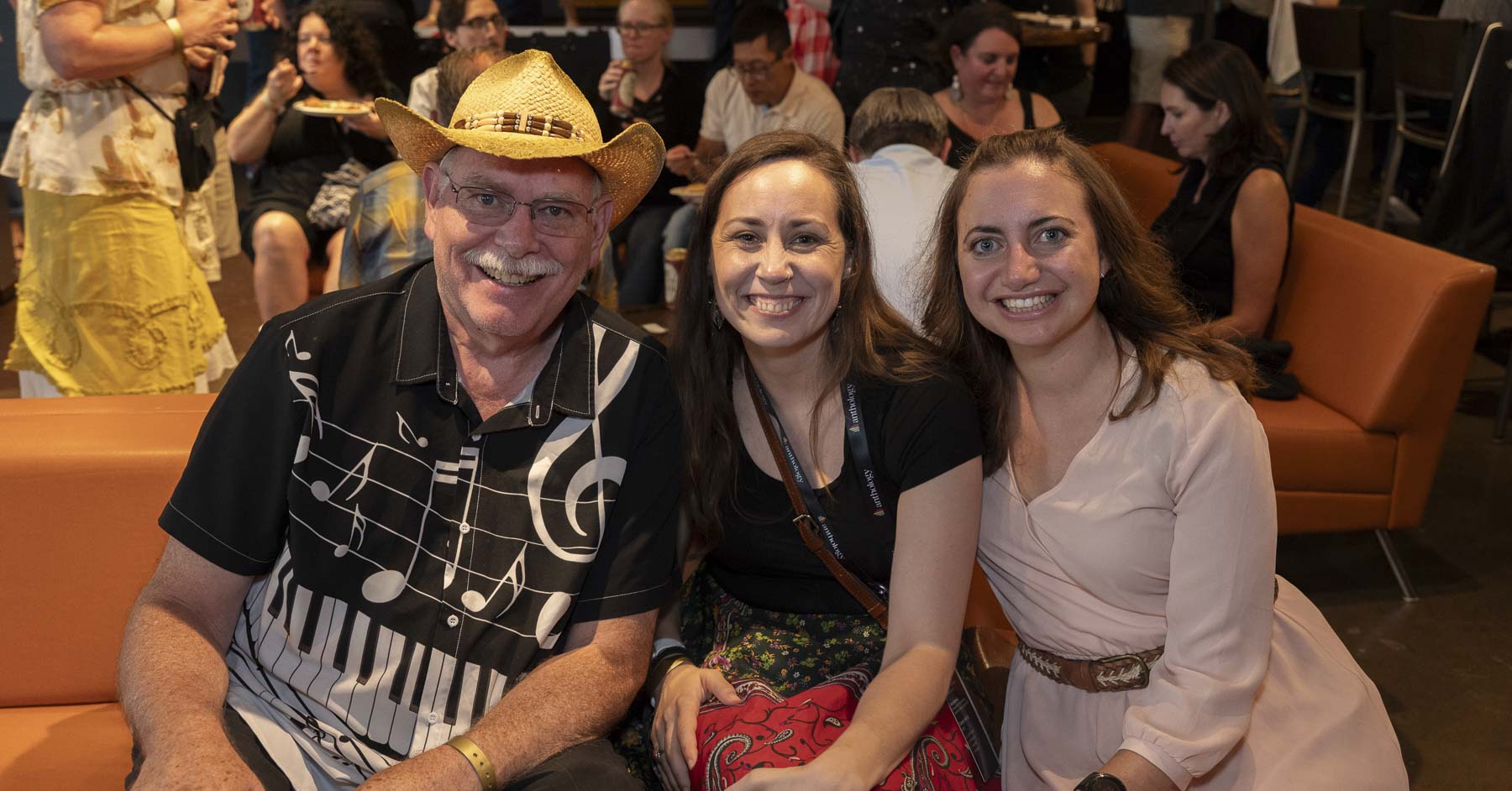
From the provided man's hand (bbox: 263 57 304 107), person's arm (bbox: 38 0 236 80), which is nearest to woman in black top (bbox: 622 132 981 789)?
person's arm (bbox: 38 0 236 80)

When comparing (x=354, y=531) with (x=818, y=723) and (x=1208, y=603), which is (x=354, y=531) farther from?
(x=1208, y=603)

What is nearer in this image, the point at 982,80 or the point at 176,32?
the point at 176,32

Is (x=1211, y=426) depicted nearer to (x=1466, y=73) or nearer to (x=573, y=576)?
(x=573, y=576)

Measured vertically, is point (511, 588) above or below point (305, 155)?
below

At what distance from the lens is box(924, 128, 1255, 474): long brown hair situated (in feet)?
6.23

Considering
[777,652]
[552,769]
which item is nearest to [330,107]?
[777,652]

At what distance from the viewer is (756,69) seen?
544 centimetres

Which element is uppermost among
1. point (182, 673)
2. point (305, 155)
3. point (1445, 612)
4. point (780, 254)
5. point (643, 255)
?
point (780, 254)

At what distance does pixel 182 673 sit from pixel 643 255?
402 centimetres

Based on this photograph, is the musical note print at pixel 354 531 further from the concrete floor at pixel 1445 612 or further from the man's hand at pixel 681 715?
the concrete floor at pixel 1445 612

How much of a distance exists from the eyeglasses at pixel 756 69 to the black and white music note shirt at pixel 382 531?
3.78m

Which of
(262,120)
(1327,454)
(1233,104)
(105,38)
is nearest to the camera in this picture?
(105,38)

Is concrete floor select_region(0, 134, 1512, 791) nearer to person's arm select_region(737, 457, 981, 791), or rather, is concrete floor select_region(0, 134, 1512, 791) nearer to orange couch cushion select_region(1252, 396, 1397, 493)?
orange couch cushion select_region(1252, 396, 1397, 493)

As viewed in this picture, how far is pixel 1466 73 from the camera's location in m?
5.18
